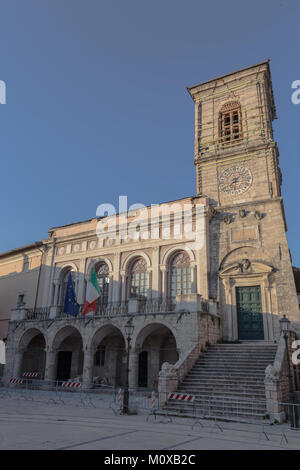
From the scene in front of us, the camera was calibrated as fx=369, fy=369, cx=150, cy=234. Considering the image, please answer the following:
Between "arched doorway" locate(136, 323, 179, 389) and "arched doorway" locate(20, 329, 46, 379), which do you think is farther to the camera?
"arched doorway" locate(20, 329, 46, 379)

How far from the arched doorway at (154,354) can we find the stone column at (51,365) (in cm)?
504

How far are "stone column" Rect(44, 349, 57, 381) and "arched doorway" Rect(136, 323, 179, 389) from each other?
16.5 feet

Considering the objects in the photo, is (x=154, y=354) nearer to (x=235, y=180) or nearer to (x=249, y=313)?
(x=249, y=313)

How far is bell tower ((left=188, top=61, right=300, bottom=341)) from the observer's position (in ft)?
62.0

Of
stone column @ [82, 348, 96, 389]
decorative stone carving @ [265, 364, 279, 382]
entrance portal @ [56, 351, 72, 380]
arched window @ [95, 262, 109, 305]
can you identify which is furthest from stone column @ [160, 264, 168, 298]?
decorative stone carving @ [265, 364, 279, 382]

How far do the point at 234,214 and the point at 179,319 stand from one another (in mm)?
7346

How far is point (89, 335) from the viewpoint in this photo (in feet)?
67.6

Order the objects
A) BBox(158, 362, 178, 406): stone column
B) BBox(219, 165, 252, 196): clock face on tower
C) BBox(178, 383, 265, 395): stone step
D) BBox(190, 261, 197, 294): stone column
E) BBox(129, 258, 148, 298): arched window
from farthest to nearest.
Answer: BBox(129, 258, 148, 298): arched window
BBox(219, 165, 252, 196): clock face on tower
BBox(190, 261, 197, 294): stone column
BBox(158, 362, 178, 406): stone column
BBox(178, 383, 265, 395): stone step

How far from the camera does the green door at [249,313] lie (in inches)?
739

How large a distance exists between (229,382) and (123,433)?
6.37m

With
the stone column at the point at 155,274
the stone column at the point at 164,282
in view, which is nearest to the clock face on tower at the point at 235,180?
the stone column at the point at 155,274

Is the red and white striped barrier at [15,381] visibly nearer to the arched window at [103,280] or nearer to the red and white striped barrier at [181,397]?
the arched window at [103,280]

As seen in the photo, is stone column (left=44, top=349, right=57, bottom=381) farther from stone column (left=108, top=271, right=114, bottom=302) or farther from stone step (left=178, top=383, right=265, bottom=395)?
stone step (left=178, top=383, right=265, bottom=395)
